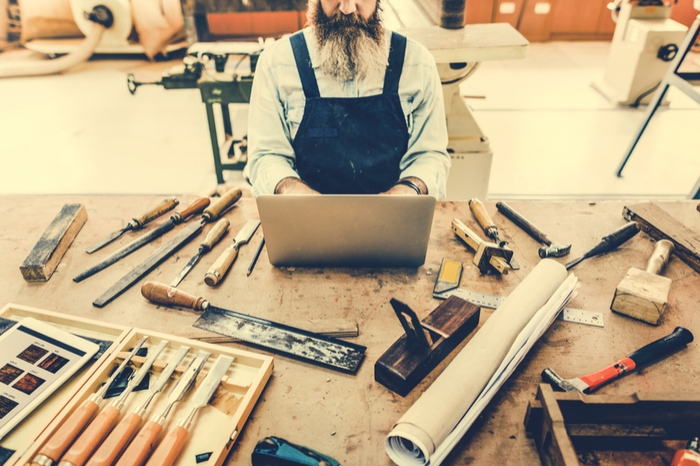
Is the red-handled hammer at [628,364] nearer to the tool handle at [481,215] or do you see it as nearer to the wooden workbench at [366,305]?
the wooden workbench at [366,305]

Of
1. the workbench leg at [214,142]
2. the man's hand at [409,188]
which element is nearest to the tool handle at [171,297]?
the man's hand at [409,188]

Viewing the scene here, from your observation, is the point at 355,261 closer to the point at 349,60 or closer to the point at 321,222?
the point at 321,222

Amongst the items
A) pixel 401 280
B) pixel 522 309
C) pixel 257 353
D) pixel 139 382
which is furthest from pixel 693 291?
pixel 139 382

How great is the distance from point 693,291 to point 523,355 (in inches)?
22.9

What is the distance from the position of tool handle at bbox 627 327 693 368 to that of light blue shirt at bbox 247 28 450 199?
793 millimetres

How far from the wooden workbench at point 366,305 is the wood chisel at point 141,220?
0.07 feet

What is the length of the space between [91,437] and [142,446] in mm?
93

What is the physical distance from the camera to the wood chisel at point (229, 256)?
1202mm

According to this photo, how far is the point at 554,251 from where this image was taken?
1.27 metres

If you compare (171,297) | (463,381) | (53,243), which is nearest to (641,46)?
(463,381)

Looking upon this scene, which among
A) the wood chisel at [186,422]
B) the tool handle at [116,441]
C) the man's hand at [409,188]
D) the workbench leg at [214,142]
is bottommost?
the workbench leg at [214,142]

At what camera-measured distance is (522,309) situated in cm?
100

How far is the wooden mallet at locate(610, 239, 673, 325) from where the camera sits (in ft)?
3.46

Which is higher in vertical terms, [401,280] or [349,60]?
[349,60]
